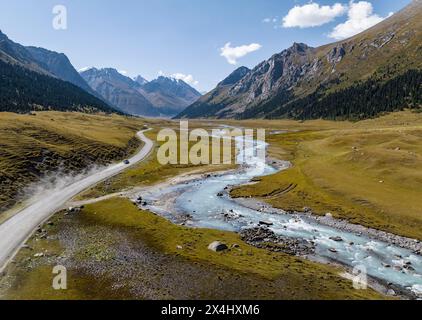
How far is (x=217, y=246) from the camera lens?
50.3m

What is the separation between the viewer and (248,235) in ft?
185

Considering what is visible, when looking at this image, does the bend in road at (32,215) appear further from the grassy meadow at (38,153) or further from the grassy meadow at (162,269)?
the grassy meadow at (38,153)

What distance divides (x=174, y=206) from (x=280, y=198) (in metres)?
23.3

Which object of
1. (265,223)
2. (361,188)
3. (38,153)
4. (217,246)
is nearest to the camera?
(217,246)

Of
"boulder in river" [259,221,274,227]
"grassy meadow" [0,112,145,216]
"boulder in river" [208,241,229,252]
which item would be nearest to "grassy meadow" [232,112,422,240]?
"boulder in river" [259,221,274,227]

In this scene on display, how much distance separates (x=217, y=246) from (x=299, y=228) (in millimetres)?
16984

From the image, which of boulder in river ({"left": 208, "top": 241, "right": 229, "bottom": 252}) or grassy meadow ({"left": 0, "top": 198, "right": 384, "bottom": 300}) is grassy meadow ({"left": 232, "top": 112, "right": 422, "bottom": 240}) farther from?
boulder in river ({"left": 208, "top": 241, "right": 229, "bottom": 252})

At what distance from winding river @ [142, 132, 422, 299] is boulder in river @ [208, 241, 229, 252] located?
9.04 meters

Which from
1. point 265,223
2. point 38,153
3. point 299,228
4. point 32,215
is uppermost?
point 38,153

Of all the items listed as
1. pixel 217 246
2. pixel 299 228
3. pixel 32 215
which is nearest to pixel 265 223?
pixel 299 228

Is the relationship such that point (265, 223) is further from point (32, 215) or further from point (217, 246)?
point (32, 215)

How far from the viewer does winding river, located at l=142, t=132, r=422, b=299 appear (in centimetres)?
4425

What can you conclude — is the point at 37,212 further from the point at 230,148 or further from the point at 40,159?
the point at 230,148
